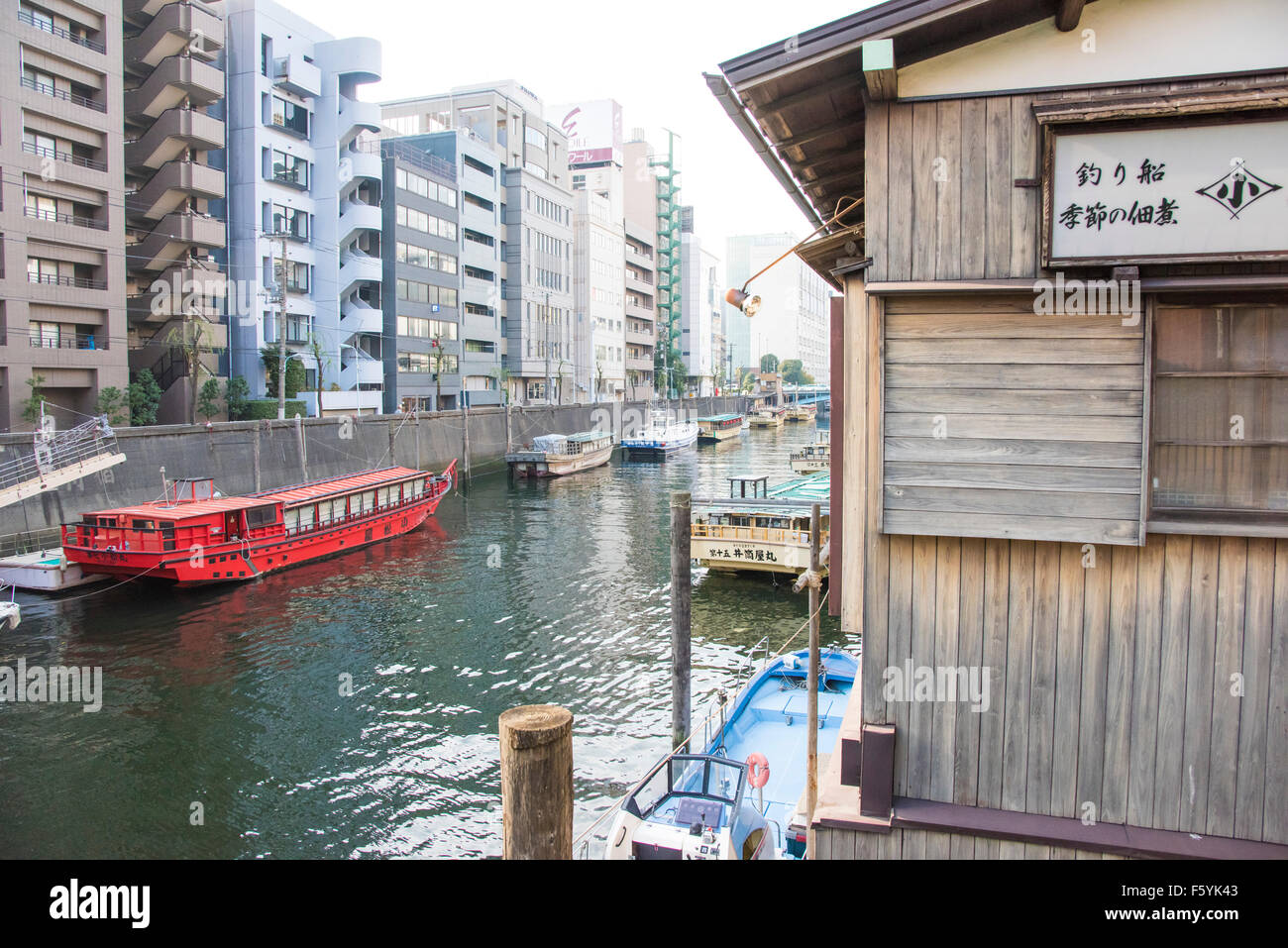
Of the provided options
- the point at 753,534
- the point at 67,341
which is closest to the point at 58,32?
the point at 67,341

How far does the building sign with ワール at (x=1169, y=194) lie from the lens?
498cm

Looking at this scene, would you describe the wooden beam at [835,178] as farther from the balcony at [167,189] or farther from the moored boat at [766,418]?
the moored boat at [766,418]

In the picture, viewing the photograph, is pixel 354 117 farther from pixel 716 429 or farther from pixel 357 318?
pixel 716 429

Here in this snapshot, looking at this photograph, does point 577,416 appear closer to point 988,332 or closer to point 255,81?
point 255,81

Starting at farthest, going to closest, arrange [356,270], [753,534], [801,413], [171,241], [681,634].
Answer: [801,413] < [356,270] < [171,241] < [753,534] < [681,634]

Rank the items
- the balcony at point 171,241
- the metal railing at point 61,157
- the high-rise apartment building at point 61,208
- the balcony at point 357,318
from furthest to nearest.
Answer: the balcony at point 357,318 < the balcony at point 171,241 < the metal railing at point 61,157 < the high-rise apartment building at point 61,208

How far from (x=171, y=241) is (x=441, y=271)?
23499 millimetres

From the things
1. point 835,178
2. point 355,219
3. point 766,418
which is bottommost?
point 766,418

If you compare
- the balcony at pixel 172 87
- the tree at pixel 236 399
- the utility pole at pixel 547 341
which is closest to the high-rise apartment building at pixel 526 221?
the utility pole at pixel 547 341

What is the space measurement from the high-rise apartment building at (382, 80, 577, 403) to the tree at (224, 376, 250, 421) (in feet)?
102

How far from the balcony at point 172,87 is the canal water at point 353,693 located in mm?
25402

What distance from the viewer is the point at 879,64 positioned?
17.0 feet
